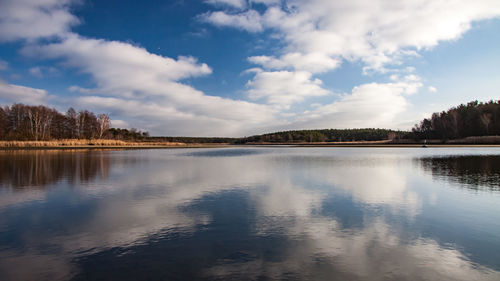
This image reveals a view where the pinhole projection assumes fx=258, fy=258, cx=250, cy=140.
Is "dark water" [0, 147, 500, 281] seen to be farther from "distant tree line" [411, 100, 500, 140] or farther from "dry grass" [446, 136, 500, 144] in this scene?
"distant tree line" [411, 100, 500, 140]

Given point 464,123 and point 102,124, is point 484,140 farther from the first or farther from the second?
point 102,124

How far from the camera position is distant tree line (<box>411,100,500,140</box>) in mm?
85312

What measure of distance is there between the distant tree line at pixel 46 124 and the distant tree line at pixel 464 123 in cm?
13021

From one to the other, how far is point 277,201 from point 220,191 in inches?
123

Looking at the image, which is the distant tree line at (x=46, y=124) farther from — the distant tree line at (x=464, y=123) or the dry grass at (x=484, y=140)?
the distant tree line at (x=464, y=123)

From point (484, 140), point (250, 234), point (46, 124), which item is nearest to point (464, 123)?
point (484, 140)

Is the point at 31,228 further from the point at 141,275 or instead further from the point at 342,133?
the point at 342,133

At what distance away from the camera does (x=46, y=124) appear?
261ft

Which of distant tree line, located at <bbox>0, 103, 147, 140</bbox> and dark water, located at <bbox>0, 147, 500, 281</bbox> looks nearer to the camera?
dark water, located at <bbox>0, 147, 500, 281</bbox>

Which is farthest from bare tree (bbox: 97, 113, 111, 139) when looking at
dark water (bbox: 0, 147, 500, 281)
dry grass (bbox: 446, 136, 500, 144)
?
dry grass (bbox: 446, 136, 500, 144)

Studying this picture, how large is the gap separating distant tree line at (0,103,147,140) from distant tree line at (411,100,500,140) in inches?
5126

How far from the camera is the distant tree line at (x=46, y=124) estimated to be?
74.0m

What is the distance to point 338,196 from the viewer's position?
10.7 meters

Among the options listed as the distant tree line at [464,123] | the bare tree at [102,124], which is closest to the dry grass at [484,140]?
the distant tree line at [464,123]
